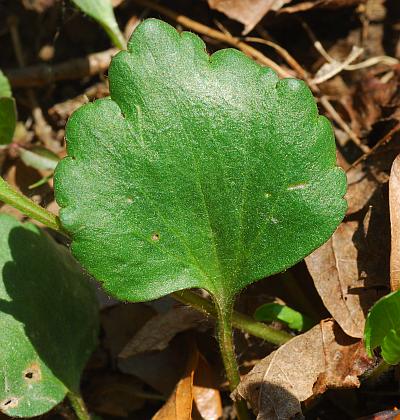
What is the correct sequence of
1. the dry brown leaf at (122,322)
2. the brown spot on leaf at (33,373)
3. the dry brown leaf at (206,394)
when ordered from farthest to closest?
the dry brown leaf at (122,322)
the dry brown leaf at (206,394)
the brown spot on leaf at (33,373)

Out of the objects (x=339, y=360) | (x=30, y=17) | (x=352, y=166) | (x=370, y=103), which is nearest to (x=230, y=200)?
(x=339, y=360)

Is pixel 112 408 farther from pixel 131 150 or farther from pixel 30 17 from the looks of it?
pixel 30 17

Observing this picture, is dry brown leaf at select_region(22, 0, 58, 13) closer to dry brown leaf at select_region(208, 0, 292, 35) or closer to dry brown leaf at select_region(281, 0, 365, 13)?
dry brown leaf at select_region(208, 0, 292, 35)

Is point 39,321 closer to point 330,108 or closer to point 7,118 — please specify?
point 7,118

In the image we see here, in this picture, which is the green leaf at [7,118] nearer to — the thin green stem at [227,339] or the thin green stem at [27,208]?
the thin green stem at [27,208]

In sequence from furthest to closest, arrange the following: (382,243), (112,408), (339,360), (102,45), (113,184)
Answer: (102,45) < (112,408) < (382,243) < (339,360) < (113,184)

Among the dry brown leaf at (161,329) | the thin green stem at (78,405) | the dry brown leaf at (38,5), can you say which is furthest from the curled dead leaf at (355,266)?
the dry brown leaf at (38,5)
